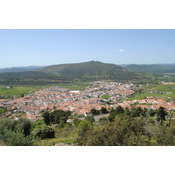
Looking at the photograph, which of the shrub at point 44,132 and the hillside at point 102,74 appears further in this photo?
the hillside at point 102,74

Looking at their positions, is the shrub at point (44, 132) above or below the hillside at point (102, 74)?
below

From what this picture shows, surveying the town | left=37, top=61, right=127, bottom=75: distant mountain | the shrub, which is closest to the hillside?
left=37, top=61, right=127, bottom=75: distant mountain

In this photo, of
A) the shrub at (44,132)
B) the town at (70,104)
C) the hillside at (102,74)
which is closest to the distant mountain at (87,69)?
the hillside at (102,74)

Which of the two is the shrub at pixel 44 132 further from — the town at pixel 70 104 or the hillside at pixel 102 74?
the hillside at pixel 102 74

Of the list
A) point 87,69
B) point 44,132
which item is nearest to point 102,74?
point 87,69

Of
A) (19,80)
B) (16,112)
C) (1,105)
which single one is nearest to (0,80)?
(19,80)

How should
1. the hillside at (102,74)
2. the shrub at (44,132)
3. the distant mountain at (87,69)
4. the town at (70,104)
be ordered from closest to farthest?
1. the shrub at (44,132)
2. the town at (70,104)
3. the hillside at (102,74)
4. the distant mountain at (87,69)

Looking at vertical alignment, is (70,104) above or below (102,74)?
below

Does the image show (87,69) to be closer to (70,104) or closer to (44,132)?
(70,104)

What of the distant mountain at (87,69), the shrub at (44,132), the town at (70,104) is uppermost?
the distant mountain at (87,69)

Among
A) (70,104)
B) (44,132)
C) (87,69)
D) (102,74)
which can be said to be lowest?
(70,104)

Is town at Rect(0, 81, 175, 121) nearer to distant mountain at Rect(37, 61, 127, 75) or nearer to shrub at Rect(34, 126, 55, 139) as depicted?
shrub at Rect(34, 126, 55, 139)
